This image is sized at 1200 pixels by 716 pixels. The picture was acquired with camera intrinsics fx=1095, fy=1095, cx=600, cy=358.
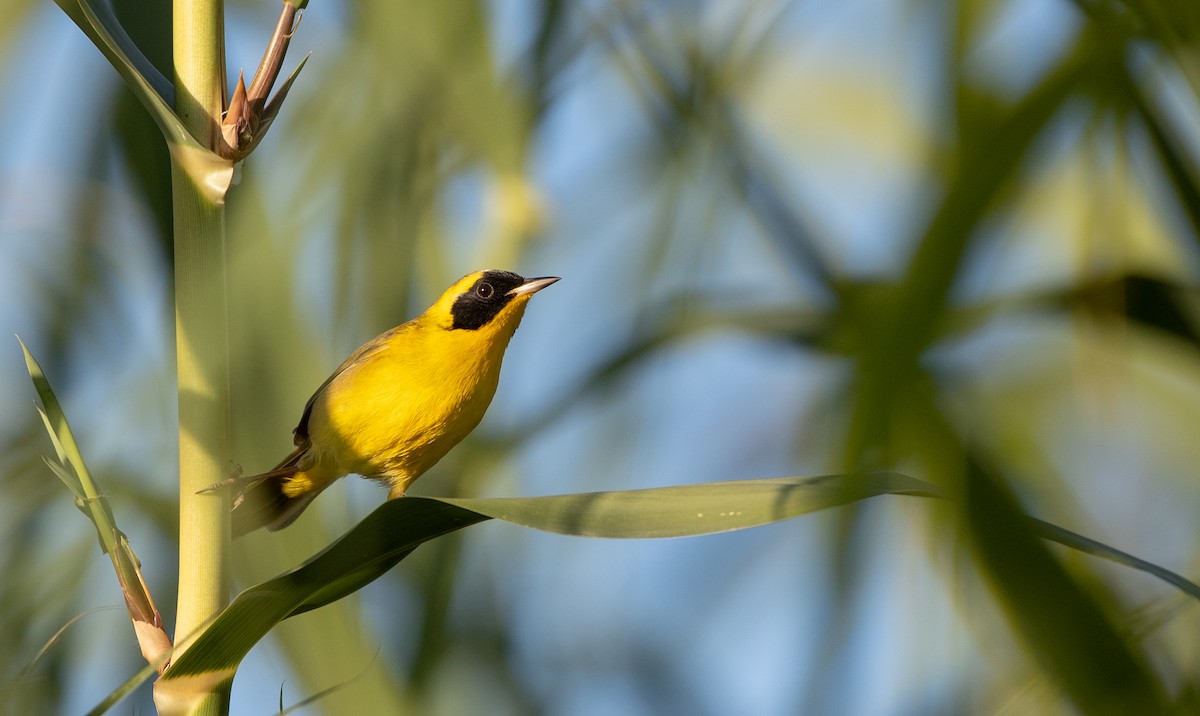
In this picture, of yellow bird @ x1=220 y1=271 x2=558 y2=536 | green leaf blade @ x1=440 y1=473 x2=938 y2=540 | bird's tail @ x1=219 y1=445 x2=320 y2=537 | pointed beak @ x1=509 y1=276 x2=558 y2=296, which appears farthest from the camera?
pointed beak @ x1=509 y1=276 x2=558 y2=296

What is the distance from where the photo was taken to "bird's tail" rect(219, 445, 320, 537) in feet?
4.35

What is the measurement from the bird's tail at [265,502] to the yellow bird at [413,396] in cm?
2

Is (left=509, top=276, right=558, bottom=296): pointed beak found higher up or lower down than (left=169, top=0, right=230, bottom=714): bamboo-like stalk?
lower down

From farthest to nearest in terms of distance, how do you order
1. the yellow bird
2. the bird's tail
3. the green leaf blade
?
the yellow bird → the bird's tail → the green leaf blade

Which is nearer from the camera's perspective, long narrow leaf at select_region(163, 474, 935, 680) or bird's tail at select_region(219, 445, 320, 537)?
long narrow leaf at select_region(163, 474, 935, 680)

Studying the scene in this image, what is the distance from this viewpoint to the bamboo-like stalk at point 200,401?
901mm

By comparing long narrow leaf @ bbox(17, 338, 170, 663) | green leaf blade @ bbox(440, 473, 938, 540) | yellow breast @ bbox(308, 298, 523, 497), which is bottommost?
yellow breast @ bbox(308, 298, 523, 497)

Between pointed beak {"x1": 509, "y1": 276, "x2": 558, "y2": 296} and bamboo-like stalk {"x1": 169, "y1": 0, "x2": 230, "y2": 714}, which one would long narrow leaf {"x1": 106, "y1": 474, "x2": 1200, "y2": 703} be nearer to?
bamboo-like stalk {"x1": 169, "y1": 0, "x2": 230, "y2": 714}

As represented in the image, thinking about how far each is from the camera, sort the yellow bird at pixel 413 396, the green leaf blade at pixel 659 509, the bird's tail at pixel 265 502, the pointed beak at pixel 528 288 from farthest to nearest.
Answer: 1. the pointed beak at pixel 528 288
2. the yellow bird at pixel 413 396
3. the bird's tail at pixel 265 502
4. the green leaf blade at pixel 659 509

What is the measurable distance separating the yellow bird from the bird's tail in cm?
2

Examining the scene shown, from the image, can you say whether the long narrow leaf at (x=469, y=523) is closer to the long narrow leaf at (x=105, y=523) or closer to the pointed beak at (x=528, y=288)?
the long narrow leaf at (x=105, y=523)

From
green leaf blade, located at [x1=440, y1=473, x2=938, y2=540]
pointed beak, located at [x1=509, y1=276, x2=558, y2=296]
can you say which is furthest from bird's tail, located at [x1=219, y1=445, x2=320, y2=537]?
pointed beak, located at [x1=509, y1=276, x2=558, y2=296]

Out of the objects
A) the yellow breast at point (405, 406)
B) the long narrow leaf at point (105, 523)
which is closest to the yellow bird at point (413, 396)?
the yellow breast at point (405, 406)

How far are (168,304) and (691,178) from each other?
2.35ft
